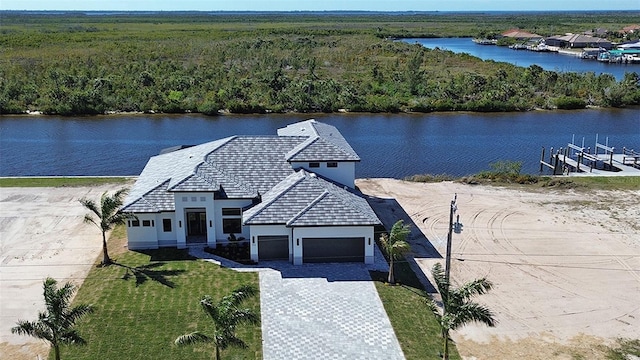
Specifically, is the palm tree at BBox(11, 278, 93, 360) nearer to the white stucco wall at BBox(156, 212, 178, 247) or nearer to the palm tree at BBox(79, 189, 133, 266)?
the palm tree at BBox(79, 189, 133, 266)

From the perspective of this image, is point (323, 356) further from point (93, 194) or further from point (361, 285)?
point (93, 194)

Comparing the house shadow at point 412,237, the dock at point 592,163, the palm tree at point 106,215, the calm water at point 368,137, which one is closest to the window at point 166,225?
the palm tree at point 106,215

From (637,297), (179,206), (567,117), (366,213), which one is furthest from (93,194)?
(567,117)

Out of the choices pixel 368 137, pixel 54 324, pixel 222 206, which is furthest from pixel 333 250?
pixel 368 137

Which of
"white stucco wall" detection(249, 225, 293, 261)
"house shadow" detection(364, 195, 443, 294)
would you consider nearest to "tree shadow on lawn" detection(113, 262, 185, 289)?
"white stucco wall" detection(249, 225, 293, 261)

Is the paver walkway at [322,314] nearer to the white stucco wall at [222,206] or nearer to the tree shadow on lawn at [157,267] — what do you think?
the white stucco wall at [222,206]

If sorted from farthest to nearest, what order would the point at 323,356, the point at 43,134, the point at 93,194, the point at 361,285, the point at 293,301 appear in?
the point at 43,134
the point at 93,194
the point at 361,285
the point at 293,301
the point at 323,356

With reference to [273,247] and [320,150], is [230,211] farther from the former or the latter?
[320,150]
